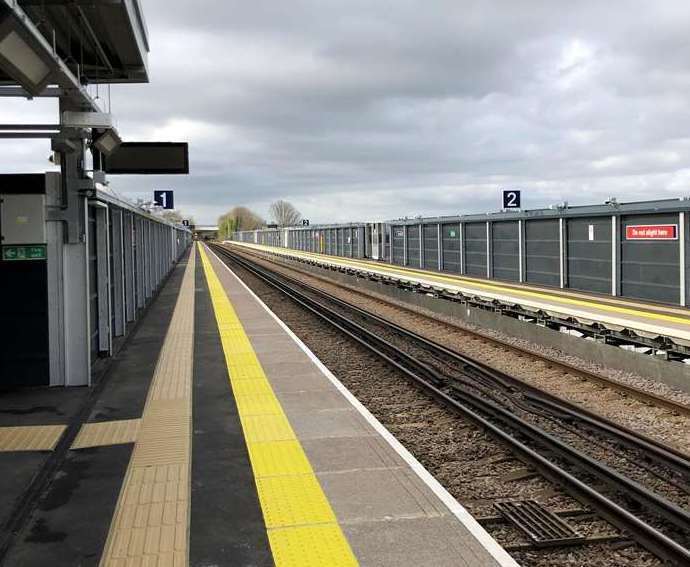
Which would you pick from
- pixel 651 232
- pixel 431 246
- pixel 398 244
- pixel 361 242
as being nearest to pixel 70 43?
Answer: pixel 651 232

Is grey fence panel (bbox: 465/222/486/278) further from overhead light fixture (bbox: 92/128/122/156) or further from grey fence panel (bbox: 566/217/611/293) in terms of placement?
overhead light fixture (bbox: 92/128/122/156)

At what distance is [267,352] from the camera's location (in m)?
11.9

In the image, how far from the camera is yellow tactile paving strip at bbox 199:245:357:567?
4.22 m

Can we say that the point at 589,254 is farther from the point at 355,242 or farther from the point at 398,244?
the point at 355,242

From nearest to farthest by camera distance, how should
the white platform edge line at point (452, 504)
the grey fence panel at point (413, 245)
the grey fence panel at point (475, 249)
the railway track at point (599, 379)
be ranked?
the white platform edge line at point (452, 504)
the railway track at point (599, 379)
the grey fence panel at point (475, 249)
the grey fence panel at point (413, 245)

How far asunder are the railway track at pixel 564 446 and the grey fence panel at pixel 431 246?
19.0 meters

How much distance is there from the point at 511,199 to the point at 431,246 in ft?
25.8

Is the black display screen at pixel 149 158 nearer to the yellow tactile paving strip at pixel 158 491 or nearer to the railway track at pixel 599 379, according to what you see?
the yellow tactile paving strip at pixel 158 491

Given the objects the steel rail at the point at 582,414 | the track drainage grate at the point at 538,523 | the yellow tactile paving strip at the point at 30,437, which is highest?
the yellow tactile paving strip at the point at 30,437

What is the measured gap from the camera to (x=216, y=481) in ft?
17.9

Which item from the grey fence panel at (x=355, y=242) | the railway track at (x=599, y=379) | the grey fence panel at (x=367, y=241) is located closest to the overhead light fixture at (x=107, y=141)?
the railway track at (x=599, y=379)

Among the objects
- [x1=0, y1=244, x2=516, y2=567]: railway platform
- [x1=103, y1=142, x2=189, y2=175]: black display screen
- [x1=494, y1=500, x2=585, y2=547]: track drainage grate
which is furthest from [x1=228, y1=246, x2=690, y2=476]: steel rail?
[x1=103, y1=142, x2=189, y2=175]: black display screen

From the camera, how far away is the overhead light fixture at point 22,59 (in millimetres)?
4625

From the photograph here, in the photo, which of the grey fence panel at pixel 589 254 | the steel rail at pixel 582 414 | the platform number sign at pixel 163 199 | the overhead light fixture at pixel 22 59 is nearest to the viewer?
the overhead light fixture at pixel 22 59
